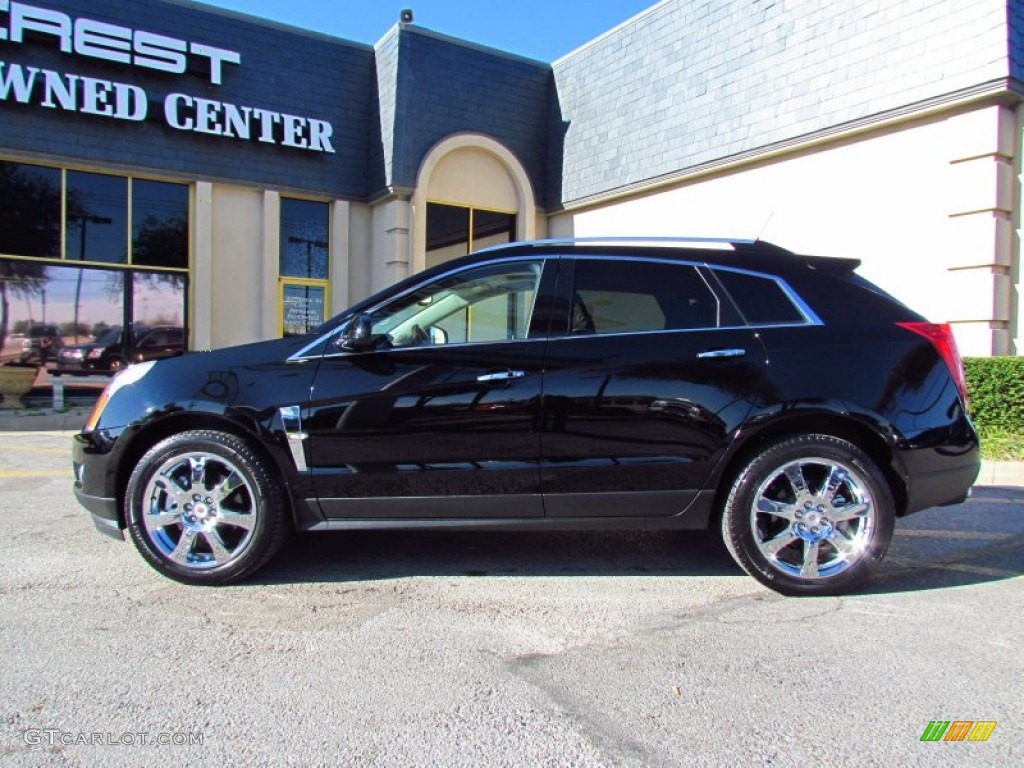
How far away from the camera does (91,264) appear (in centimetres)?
1193

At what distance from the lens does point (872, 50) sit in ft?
30.9

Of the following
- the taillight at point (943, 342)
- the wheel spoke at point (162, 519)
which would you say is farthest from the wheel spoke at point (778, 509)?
the wheel spoke at point (162, 519)

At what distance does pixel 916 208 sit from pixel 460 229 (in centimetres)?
777

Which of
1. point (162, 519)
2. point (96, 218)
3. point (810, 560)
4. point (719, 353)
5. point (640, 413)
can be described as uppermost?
point (96, 218)

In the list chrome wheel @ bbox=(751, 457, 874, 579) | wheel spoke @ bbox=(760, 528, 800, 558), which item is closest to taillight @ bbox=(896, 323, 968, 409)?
chrome wheel @ bbox=(751, 457, 874, 579)

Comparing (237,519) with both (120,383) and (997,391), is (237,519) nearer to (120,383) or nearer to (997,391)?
(120,383)

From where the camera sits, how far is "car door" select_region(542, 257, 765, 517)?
376 cm

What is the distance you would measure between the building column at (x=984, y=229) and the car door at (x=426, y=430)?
7324mm

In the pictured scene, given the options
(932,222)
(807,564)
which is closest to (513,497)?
(807,564)

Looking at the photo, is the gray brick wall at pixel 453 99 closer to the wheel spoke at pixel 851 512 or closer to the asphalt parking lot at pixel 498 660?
the asphalt parking lot at pixel 498 660

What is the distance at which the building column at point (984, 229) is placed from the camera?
8.58 meters

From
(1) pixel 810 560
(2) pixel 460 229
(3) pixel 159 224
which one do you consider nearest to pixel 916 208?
(1) pixel 810 560

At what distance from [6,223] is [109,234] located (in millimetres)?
1409

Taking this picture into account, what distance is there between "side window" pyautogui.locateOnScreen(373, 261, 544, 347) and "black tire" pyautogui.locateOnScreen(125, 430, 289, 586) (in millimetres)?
1017
